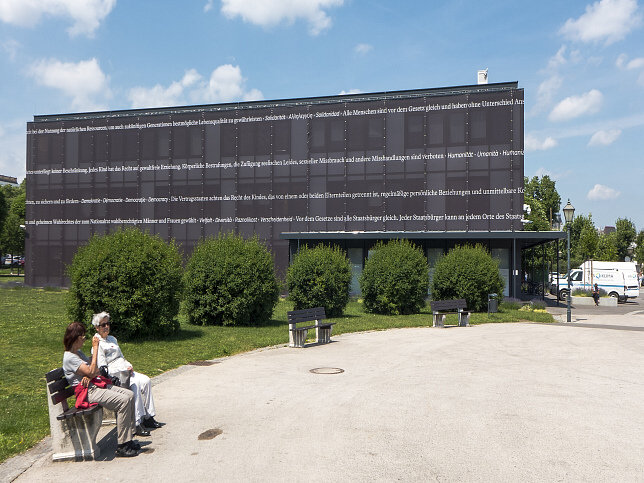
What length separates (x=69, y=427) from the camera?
21.1 ft

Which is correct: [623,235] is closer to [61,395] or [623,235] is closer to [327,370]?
[327,370]

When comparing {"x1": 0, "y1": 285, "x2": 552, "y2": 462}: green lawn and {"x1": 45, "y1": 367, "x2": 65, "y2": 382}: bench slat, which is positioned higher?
{"x1": 45, "y1": 367, "x2": 65, "y2": 382}: bench slat

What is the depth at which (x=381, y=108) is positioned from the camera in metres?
40.6

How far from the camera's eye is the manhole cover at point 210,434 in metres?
7.09

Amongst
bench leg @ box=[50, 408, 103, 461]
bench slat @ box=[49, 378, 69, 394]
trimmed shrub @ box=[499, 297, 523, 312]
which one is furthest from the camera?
trimmed shrub @ box=[499, 297, 523, 312]

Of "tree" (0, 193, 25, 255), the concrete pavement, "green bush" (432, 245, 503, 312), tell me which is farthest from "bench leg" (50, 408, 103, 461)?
"tree" (0, 193, 25, 255)

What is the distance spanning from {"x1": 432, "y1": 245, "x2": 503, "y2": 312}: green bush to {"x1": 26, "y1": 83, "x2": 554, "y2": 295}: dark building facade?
8.46m

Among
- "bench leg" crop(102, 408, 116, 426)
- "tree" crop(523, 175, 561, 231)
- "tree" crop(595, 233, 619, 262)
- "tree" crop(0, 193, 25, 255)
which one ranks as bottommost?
"bench leg" crop(102, 408, 116, 426)

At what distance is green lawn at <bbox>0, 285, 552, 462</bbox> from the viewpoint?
305 inches

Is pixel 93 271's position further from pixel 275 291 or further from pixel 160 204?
pixel 160 204

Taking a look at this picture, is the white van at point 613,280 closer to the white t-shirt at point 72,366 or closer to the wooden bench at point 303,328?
the wooden bench at point 303,328

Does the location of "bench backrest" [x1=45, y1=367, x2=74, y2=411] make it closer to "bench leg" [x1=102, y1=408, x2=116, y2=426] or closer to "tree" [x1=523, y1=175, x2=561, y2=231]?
"bench leg" [x1=102, y1=408, x2=116, y2=426]

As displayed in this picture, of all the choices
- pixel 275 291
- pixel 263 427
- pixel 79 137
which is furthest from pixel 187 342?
pixel 79 137

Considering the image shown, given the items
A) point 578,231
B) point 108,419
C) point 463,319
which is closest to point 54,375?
point 108,419
